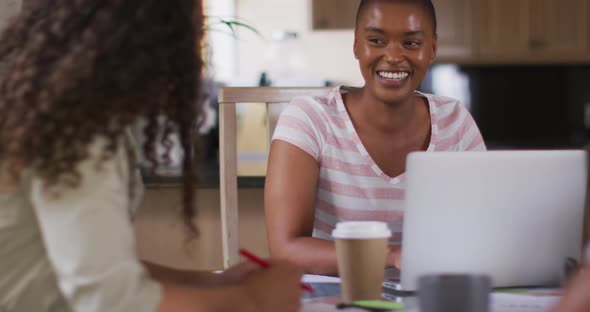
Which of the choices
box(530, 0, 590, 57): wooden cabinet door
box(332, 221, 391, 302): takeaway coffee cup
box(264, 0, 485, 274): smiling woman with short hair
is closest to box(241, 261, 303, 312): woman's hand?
box(332, 221, 391, 302): takeaway coffee cup

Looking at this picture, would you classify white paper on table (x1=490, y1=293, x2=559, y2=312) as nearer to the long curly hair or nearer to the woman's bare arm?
the woman's bare arm

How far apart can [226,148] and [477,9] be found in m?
3.09

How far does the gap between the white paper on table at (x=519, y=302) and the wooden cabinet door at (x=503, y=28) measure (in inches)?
141

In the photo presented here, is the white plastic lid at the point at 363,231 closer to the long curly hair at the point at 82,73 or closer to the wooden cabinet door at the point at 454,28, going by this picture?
the long curly hair at the point at 82,73

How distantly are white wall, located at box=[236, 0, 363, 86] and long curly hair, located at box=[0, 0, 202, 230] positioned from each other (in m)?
4.52

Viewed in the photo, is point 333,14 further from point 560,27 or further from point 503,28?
point 560,27

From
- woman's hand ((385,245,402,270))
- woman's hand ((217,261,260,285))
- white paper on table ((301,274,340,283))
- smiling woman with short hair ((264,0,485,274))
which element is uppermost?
smiling woman with short hair ((264,0,485,274))

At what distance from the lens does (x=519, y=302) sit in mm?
1053

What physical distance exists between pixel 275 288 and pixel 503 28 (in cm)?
386

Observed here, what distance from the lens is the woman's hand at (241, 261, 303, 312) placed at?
914 millimetres

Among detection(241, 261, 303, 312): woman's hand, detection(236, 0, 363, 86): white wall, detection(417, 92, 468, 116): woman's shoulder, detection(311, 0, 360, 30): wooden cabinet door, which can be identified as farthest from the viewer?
detection(236, 0, 363, 86): white wall

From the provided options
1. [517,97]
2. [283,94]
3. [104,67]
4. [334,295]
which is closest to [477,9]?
[517,97]

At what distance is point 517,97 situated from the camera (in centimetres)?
465

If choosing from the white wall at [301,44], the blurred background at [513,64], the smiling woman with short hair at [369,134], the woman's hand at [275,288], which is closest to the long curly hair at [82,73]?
the woman's hand at [275,288]
